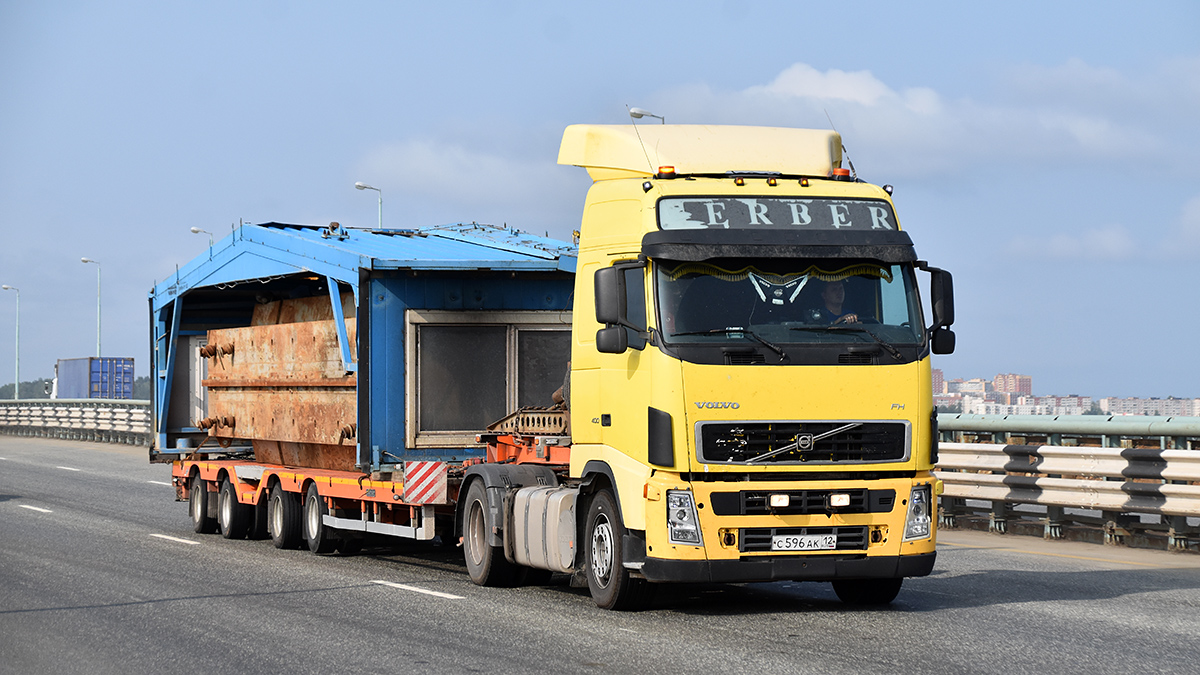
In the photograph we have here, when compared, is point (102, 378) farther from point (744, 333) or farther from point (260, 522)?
point (744, 333)

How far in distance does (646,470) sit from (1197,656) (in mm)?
3667

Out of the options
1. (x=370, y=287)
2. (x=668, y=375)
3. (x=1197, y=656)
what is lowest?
(x=1197, y=656)

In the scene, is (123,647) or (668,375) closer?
(123,647)

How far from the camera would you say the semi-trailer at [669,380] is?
10.3m

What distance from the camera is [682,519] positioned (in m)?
10.2

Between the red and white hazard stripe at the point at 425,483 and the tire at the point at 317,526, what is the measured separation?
232 centimetres

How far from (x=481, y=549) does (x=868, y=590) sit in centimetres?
349

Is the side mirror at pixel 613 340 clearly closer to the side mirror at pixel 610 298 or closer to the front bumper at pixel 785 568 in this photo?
the side mirror at pixel 610 298

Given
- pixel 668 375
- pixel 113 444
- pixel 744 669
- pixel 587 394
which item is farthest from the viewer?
pixel 113 444

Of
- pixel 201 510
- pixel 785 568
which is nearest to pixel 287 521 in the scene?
pixel 201 510

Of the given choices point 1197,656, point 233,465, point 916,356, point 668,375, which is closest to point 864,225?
point 916,356

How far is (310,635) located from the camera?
32.4 feet

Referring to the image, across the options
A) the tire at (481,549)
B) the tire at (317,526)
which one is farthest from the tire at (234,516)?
the tire at (481,549)

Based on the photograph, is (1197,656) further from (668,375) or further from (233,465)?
(233,465)
